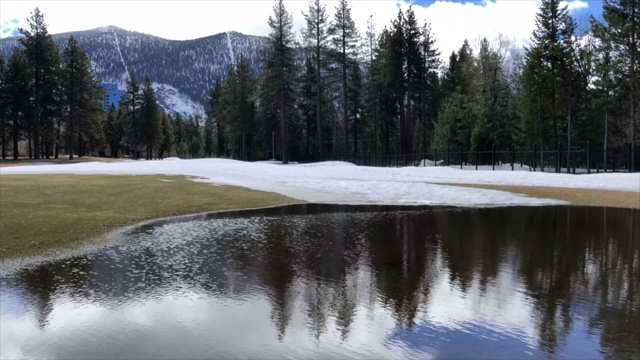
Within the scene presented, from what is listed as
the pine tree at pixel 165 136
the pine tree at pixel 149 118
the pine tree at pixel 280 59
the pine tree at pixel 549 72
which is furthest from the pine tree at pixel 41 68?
the pine tree at pixel 549 72

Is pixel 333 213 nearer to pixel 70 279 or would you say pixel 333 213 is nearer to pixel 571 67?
pixel 70 279

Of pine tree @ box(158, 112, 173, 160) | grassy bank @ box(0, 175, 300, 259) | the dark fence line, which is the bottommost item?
grassy bank @ box(0, 175, 300, 259)

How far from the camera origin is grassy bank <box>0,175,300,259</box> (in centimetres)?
1161

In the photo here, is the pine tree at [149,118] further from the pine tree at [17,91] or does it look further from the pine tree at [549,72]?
the pine tree at [549,72]

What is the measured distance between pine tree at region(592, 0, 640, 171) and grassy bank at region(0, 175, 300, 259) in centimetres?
2927

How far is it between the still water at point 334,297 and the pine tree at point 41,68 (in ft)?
206

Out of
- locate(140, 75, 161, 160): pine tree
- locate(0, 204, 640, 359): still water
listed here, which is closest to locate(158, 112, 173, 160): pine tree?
locate(140, 75, 161, 160): pine tree

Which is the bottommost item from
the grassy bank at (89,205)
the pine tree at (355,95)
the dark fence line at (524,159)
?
the grassy bank at (89,205)

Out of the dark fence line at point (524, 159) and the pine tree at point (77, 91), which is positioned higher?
the pine tree at point (77, 91)

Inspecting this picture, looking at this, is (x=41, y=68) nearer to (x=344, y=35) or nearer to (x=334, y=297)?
(x=344, y=35)

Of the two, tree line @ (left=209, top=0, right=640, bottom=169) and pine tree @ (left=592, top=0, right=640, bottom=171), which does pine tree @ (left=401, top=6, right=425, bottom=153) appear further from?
pine tree @ (left=592, top=0, right=640, bottom=171)

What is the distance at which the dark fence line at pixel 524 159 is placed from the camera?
113 feet

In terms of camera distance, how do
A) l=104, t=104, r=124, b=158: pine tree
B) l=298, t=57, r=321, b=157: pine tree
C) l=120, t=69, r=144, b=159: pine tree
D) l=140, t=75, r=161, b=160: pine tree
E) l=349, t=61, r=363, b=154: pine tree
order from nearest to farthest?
l=298, t=57, r=321, b=157: pine tree < l=349, t=61, r=363, b=154: pine tree < l=140, t=75, r=161, b=160: pine tree < l=120, t=69, r=144, b=159: pine tree < l=104, t=104, r=124, b=158: pine tree

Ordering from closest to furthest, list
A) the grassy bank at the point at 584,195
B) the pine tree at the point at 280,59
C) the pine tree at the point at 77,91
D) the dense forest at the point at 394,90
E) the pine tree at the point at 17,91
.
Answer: the grassy bank at the point at 584,195 < the dense forest at the point at 394,90 < the pine tree at the point at 280,59 < the pine tree at the point at 17,91 < the pine tree at the point at 77,91
